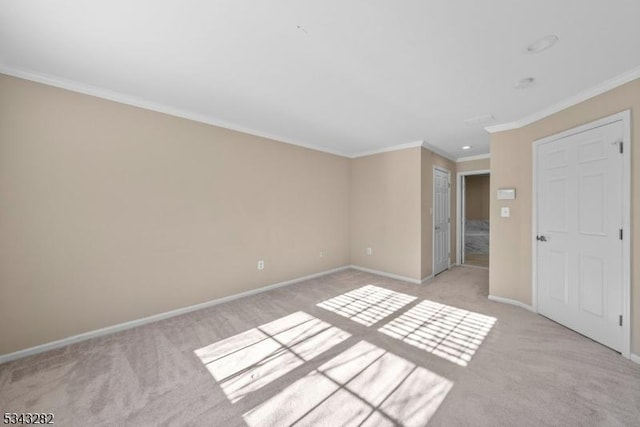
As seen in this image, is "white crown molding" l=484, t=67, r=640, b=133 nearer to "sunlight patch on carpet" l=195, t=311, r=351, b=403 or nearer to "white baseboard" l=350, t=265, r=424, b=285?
"white baseboard" l=350, t=265, r=424, b=285

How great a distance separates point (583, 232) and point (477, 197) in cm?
559

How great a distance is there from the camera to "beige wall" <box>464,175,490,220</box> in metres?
7.59

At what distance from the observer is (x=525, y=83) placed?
2.40 meters

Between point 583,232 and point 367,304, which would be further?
point 367,304

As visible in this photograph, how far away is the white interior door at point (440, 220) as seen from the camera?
195 inches

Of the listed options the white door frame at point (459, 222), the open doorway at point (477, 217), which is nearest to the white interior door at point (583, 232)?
the white door frame at point (459, 222)

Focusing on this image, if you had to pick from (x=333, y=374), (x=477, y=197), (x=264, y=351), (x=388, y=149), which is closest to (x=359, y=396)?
(x=333, y=374)

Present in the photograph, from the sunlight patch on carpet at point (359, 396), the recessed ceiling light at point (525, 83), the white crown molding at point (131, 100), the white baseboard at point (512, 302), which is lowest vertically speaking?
the sunlight patch on carpet at point (359, 396)

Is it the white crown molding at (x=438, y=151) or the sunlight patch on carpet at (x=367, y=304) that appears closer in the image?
the sunlight patch on carpet at (x=367, y=304)

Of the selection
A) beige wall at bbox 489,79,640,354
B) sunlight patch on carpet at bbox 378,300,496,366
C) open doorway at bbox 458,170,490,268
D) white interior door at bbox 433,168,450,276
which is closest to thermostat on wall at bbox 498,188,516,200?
beige wall at bbox 489,79,640,354

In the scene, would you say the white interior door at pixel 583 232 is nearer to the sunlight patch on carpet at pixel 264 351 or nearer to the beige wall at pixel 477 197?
the sunlight patch on carpet at pixel 264 351

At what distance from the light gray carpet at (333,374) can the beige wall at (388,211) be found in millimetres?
1617

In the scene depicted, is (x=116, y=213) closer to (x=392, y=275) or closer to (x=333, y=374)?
(x=333, y=374)

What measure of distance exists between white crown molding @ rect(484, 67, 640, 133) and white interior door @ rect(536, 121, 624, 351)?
0.35m
